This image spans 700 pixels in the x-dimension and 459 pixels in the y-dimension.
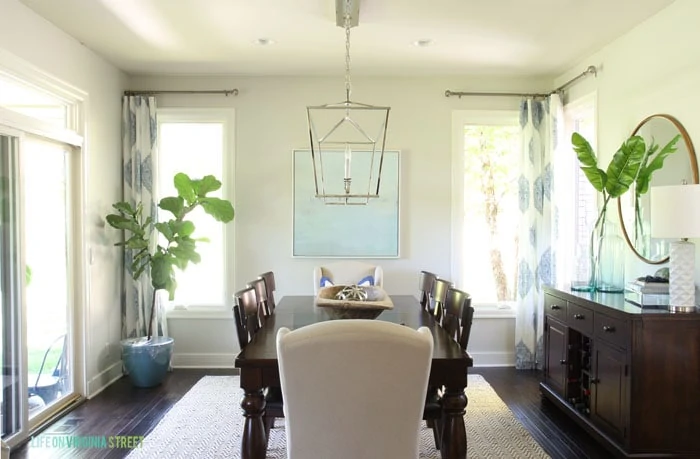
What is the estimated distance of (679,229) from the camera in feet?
8.58

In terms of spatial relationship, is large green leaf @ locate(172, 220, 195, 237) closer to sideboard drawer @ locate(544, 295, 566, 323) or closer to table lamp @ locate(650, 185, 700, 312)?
sideboard drawer @ locate(544, 295, 566, 323)

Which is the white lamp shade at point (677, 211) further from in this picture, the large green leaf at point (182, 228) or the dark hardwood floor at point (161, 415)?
the large green leaf at point (182, 228)

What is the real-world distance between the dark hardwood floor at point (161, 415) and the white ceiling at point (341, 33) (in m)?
2.71

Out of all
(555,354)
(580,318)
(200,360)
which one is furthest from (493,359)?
(200,360)

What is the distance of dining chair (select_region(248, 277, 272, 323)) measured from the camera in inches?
122

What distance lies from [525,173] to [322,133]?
1937mm

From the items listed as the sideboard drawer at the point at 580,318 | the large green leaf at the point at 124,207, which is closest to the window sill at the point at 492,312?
the sideboard drawer at the point at 580,318

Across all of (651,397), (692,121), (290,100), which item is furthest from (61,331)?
(692,121)

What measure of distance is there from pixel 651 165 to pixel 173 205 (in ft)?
11.6

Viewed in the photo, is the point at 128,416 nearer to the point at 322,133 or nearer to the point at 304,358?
the point at 304,358

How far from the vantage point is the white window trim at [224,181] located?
481 centimetres

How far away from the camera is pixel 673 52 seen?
312cm

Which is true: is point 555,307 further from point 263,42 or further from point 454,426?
point 263,42

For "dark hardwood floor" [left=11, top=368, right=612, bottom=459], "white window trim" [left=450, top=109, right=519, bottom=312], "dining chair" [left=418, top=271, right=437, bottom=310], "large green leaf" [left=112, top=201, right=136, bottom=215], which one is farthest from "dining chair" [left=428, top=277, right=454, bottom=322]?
"large green leaf" [left=112, top=201, right=136, bottom=215]
